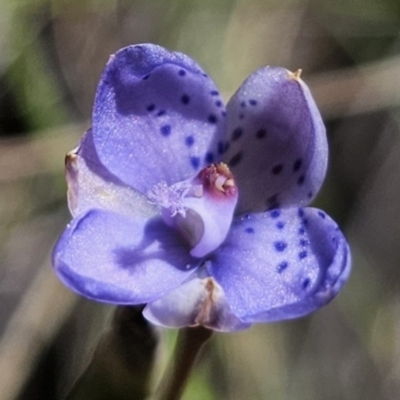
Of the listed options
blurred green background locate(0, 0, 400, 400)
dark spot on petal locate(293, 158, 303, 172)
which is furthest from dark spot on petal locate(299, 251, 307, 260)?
blurred green background locate(0, 0, 400, 400)

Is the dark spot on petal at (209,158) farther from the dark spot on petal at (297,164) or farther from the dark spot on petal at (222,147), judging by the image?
the dark spot on petal at (297,164)

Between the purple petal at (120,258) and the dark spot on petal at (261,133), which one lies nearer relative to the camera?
the purple petal at (120,258)

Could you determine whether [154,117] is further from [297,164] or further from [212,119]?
[297,164]

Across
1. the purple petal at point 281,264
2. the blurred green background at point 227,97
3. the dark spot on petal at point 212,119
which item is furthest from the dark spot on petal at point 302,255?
the blurred green background at point 227,97

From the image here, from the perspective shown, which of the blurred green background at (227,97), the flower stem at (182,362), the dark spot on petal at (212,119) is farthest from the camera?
the blurred green background at (227,97)

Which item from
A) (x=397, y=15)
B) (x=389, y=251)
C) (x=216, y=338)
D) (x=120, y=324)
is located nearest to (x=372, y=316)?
(x=389, y=251)

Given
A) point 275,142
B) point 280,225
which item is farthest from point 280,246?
point 275,142

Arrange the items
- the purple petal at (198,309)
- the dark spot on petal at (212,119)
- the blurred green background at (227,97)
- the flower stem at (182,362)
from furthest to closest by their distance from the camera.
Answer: the blurred green background at (227,97) < the dark spot on petal at (212,119) < the flower stem at (182,362) < the purple petal at (198,309)

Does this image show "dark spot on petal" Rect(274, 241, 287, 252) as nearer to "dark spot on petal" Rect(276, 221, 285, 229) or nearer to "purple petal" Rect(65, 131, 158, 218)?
"dark spot on petal" Rect(276, 221, 285, 229)
